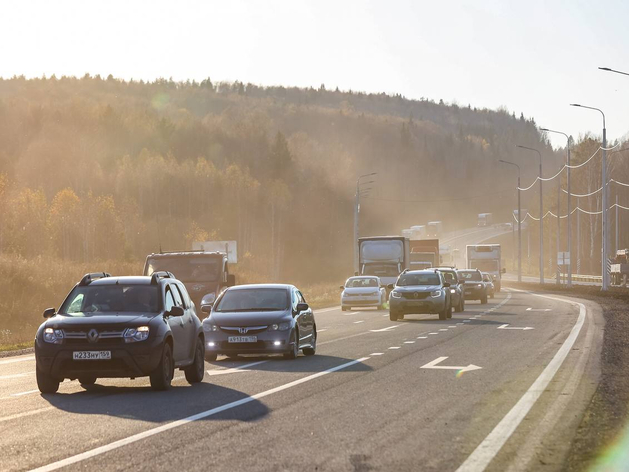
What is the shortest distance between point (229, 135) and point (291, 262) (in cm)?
3797

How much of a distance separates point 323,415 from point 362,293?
37262 mm

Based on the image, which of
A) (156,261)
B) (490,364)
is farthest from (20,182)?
(490,364)

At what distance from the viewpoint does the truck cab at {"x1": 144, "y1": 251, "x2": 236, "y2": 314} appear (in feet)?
104

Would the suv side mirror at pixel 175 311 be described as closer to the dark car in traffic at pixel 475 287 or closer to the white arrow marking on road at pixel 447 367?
the white arrow marking on road at pixel 447 367

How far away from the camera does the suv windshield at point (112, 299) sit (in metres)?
15.7

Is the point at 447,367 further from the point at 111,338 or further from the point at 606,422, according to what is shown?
the point at 606,422

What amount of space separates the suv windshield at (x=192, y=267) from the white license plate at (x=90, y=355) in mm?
17429

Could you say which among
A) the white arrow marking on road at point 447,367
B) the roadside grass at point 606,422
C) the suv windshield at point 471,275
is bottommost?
the roadside grass at point 606,422

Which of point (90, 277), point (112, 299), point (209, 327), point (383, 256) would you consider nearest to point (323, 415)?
point (112, 299)

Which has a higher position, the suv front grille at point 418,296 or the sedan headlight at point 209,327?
the suv front grille at point 418,296

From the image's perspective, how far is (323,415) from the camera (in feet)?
38.8

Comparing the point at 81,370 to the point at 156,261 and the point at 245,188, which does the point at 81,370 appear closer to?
the point at 156,261

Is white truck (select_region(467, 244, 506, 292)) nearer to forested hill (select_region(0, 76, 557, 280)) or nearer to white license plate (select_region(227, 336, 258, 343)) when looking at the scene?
forested hill (select_region(0, 76, 557, 280))

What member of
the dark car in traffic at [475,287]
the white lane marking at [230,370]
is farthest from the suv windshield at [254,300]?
the dark car in traffic at [475,287]
